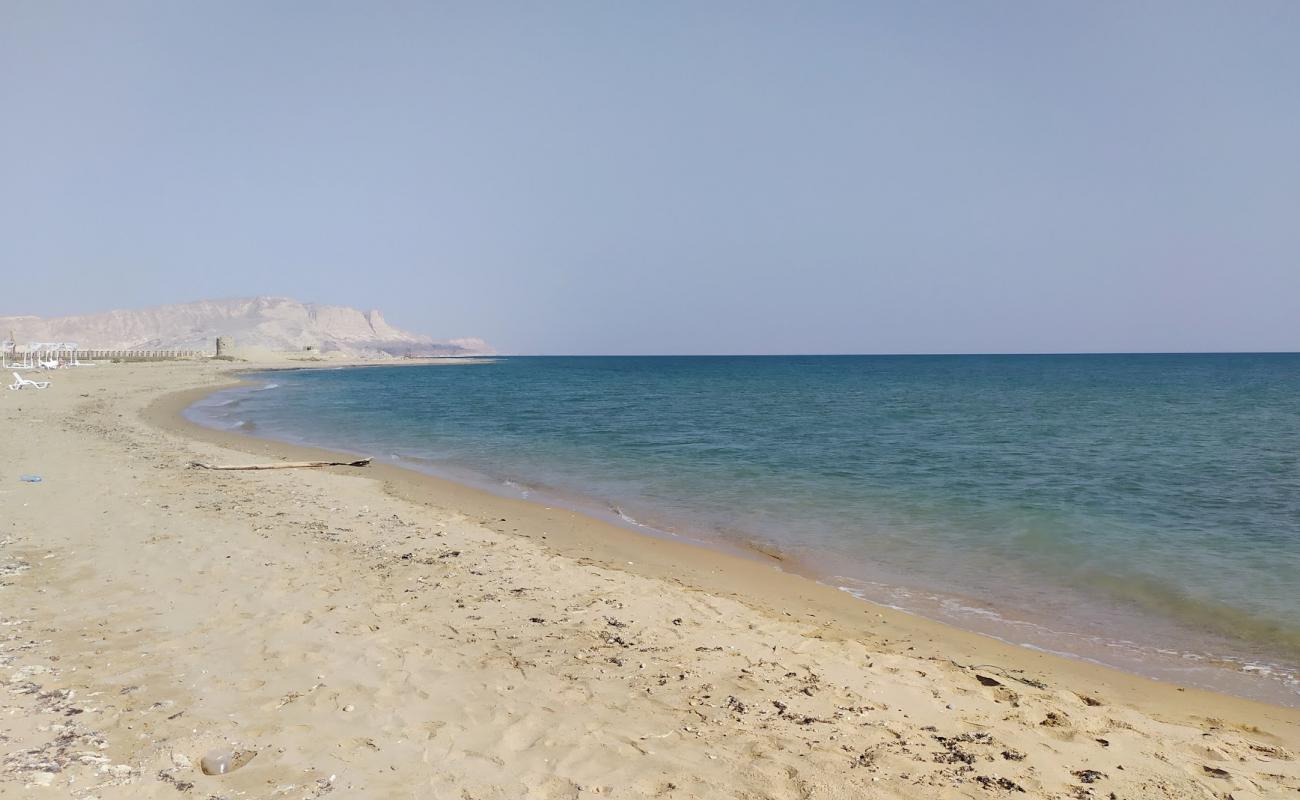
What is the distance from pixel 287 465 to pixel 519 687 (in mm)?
12953

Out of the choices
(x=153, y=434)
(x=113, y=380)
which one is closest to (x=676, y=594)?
(x=153, y=434)

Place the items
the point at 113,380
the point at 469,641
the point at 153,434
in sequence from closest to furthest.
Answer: the point at 469,641 → the point at 153,434 → the point at 113,380

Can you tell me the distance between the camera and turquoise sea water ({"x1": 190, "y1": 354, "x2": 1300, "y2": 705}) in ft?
26.9

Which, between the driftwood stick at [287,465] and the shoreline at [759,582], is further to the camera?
the driftwood stick at [287,465]

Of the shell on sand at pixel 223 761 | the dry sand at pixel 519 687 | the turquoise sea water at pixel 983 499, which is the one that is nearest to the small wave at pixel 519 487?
the turquoise sea water at pixel 983 499

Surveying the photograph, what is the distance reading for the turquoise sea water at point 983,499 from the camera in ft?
26.9

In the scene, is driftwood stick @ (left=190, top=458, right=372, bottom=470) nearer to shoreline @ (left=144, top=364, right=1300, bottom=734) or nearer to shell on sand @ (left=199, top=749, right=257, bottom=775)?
shoreline @ (left=144, top=364, right=1300, bottom=734)

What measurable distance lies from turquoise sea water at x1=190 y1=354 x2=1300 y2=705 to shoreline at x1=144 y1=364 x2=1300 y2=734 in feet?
1.17

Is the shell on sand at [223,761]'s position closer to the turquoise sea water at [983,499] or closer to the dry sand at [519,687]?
the dry sand at [519,687]

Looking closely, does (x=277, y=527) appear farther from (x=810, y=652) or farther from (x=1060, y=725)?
(x=1060, y=725)

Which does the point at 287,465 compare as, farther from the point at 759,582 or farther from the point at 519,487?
the point at 759,582

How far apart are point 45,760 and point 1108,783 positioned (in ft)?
20.1

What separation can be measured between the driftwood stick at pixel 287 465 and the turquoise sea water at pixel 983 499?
2098 mm

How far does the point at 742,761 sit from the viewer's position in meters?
4.34
